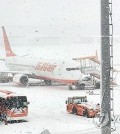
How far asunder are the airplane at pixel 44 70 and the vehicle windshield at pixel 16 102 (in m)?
18.6

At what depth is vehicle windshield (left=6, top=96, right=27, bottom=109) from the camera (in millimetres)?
24900

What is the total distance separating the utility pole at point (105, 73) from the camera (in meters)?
7.92

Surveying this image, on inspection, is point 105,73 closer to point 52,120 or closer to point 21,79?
point 52,120

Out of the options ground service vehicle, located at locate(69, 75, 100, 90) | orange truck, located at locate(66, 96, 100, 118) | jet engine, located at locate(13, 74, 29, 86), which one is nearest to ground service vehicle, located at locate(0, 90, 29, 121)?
orange truck, located at locate(66, 96, 100, 118)

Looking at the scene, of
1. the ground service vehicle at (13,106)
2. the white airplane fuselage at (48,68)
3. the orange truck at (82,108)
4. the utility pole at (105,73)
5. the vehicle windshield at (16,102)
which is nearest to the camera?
the utility pole at (105,73)

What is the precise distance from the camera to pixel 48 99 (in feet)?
121

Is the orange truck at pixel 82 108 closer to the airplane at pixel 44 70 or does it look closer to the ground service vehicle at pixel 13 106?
Answer: the ground service vehicle at pixel 13 106

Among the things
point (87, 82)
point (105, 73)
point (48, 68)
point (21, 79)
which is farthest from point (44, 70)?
point (105, 73)

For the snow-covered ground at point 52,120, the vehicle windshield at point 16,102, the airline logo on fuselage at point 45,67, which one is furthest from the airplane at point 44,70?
the vehicle windshield at point 16,102

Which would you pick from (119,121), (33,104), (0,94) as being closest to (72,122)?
(119,121)

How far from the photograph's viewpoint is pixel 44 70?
4784 centimetres

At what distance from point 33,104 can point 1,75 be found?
24789 millimetres

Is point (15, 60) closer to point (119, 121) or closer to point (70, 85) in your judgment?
point (70, 85)

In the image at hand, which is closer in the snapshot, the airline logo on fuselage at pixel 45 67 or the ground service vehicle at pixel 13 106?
the ground service vehicle at pixel 13 106
